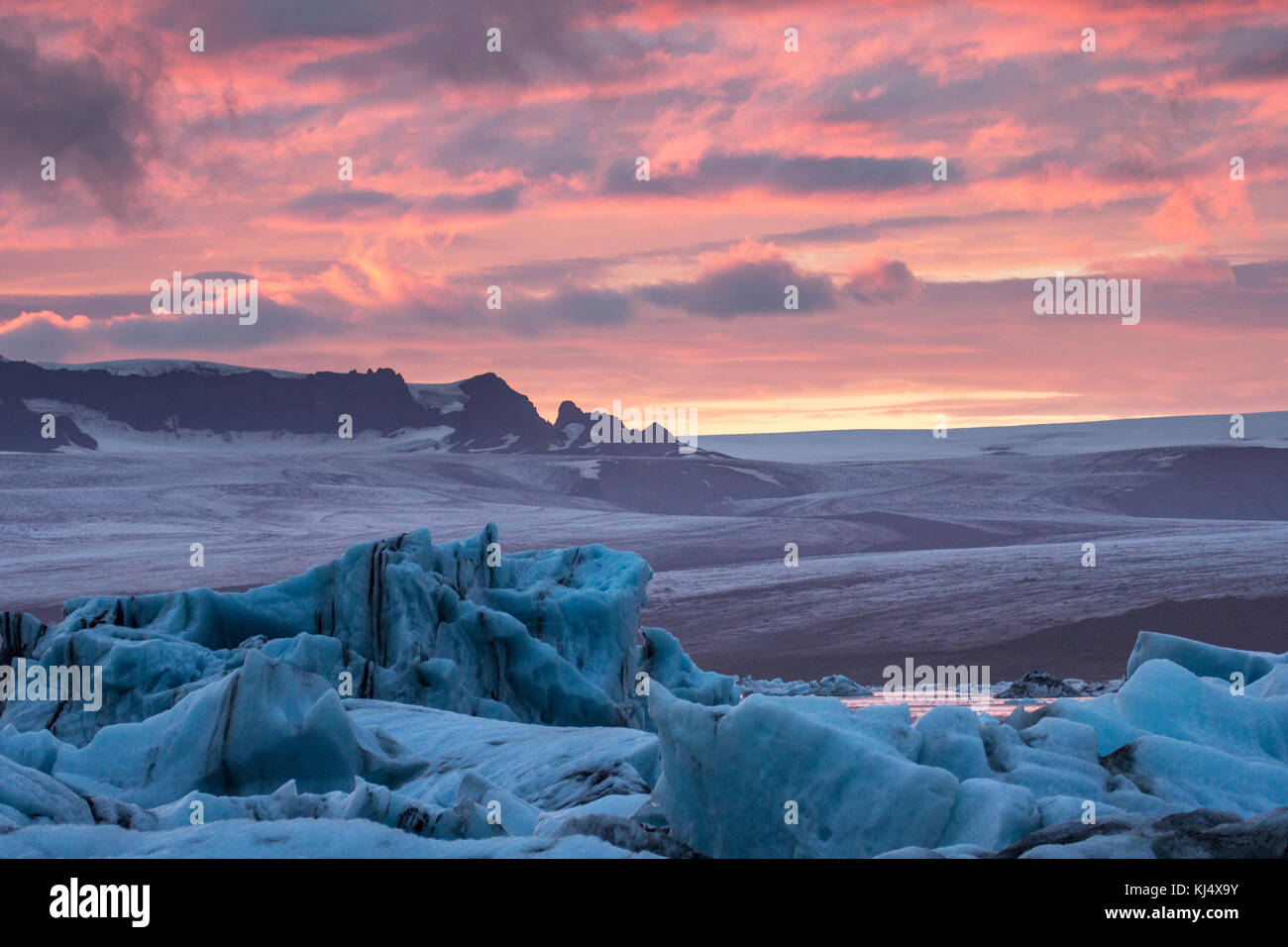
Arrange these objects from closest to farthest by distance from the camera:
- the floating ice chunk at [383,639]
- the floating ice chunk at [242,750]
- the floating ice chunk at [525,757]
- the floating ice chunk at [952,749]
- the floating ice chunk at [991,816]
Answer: the floating ice chunk at [991,816] → the floating ice chunk at [952,749] → the floating ice chunk at [525,757] → the floating ice chunk at [242,750] → the floating ice chunk at [383,639]

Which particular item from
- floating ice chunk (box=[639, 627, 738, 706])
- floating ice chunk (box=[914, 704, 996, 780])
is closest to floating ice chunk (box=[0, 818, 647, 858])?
floating ice chunk (box=[914, 704, 996, 780])

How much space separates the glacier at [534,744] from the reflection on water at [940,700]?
3355 mm

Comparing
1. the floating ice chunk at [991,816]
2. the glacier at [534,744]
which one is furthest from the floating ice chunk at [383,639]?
the floating ice chunk at [991,816]

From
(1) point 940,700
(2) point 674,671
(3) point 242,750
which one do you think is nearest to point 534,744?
(3) point 242,750

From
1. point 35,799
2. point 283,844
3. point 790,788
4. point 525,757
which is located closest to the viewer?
point 283,844

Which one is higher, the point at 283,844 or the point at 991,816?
the point at 283,844

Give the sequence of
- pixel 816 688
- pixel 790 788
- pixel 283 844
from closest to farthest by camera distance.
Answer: pixel 283 844, pixel 790 788, pixel 816 688

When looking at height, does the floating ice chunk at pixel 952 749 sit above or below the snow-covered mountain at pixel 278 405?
below

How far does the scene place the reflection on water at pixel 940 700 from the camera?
16.8 meters

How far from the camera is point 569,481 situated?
268 feet

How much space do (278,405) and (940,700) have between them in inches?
4357

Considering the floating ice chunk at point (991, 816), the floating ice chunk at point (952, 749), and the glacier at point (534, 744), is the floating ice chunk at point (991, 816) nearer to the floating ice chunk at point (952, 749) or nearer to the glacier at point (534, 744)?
the glacier at point (534, 744)

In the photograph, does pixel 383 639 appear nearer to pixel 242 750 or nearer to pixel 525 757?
pixel 525 757

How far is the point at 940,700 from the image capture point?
18625 mm
